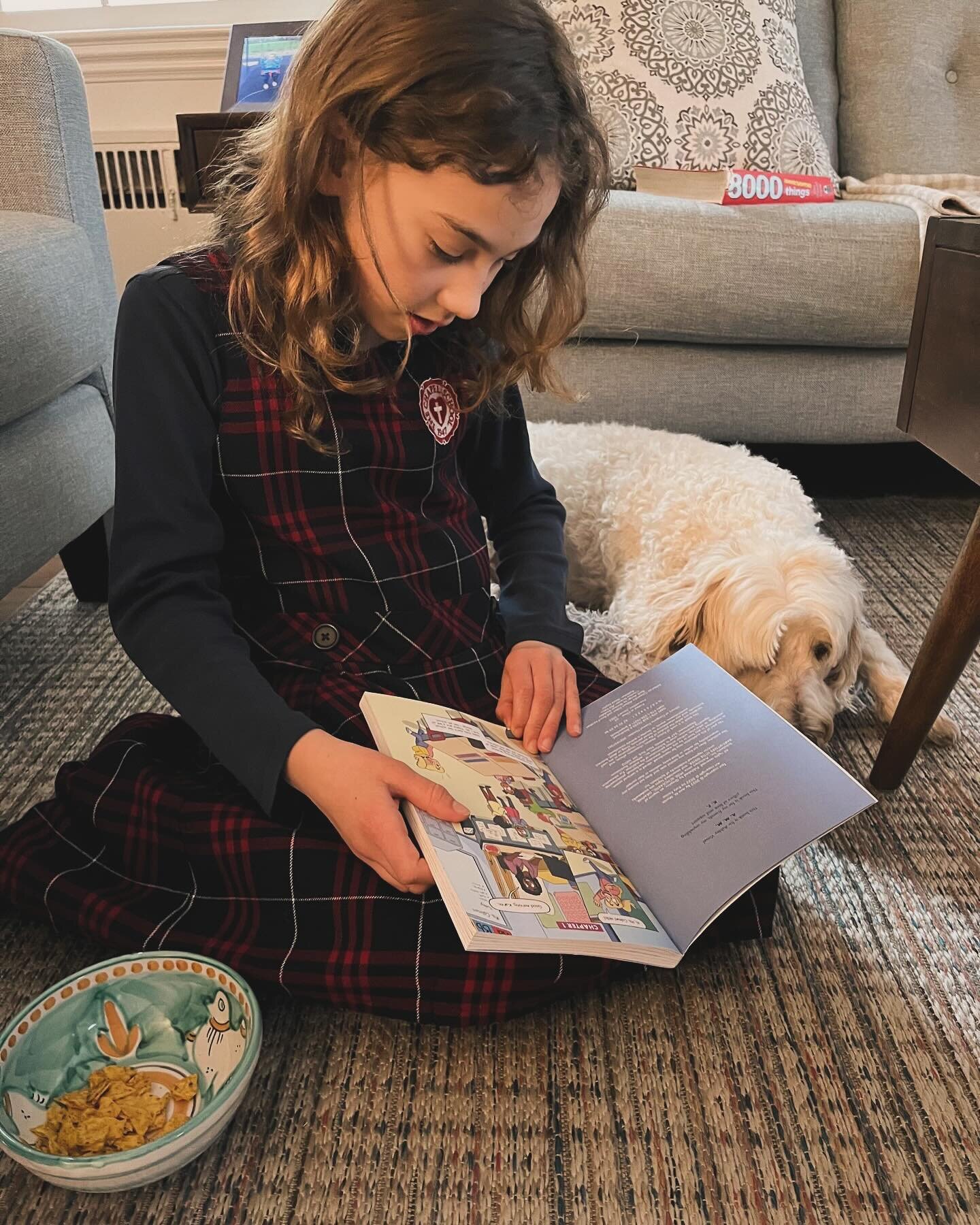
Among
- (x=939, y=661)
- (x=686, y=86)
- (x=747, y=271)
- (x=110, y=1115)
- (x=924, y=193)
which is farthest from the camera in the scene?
(x=686, y=86)

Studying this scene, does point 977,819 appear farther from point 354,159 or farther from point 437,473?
point 354,159

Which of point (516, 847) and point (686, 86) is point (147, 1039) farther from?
point (686, 86)

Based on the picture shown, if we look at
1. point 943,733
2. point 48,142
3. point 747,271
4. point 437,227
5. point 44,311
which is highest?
point 437,227

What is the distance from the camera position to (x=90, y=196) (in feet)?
4.64

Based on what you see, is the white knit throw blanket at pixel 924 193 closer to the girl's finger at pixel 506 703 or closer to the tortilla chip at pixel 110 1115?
the girl's finger at pixel 506 703

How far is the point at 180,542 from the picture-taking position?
0.83 m

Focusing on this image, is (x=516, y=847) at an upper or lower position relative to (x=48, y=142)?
lower

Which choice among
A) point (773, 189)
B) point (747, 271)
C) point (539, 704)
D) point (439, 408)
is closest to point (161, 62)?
point (773, 189)

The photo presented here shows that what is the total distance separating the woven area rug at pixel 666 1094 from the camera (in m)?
0.67

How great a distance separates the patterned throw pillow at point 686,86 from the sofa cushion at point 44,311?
3.95 ft

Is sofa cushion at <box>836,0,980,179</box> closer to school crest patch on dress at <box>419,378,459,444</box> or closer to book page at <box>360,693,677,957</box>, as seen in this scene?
school crest patch on dress at <box>419,378,459,444</box>

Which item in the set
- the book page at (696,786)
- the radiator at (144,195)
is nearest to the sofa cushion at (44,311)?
the book page at (696,786)

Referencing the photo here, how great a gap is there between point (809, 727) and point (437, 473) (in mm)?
520

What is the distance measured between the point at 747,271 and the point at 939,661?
944 mm
